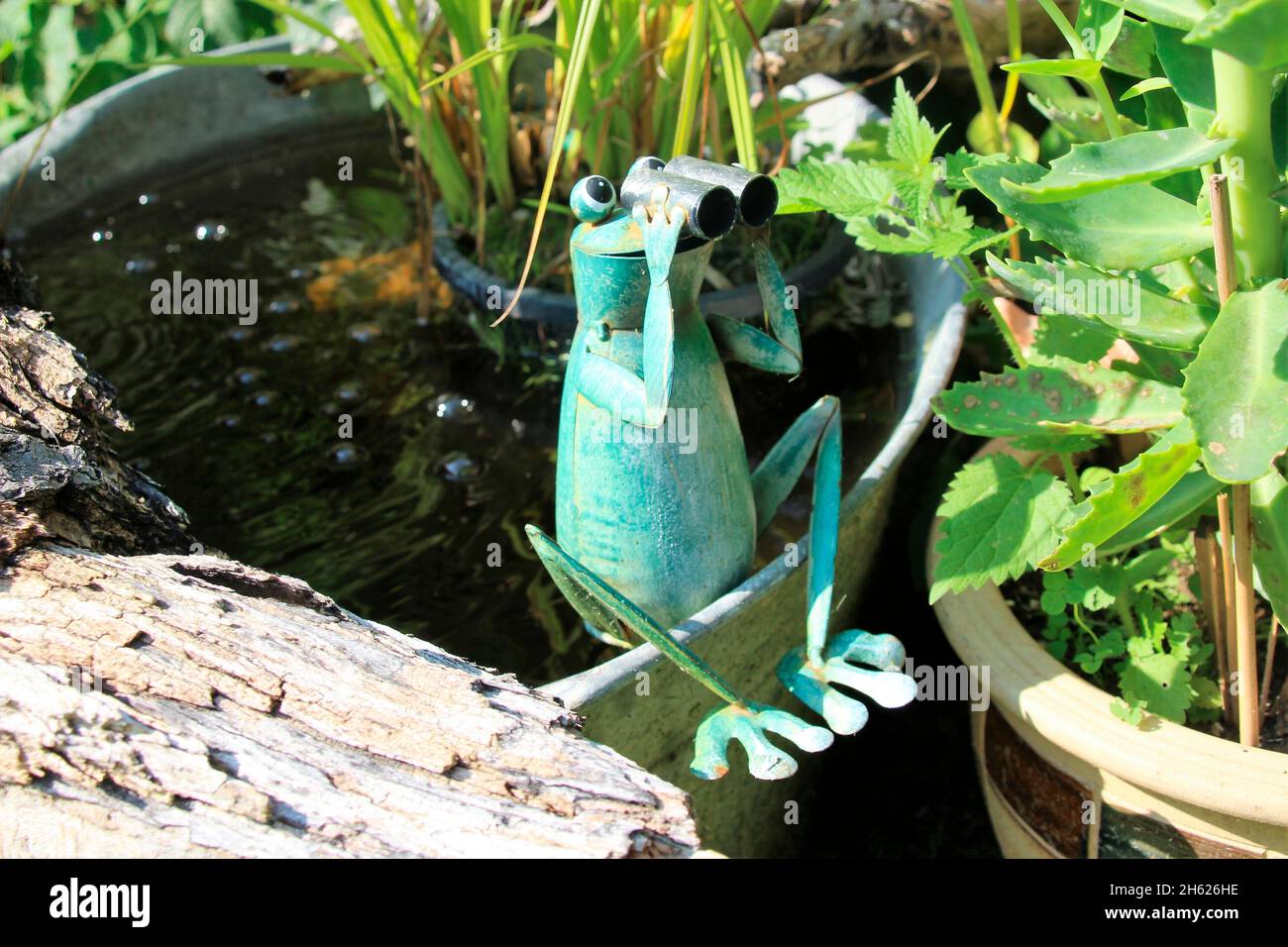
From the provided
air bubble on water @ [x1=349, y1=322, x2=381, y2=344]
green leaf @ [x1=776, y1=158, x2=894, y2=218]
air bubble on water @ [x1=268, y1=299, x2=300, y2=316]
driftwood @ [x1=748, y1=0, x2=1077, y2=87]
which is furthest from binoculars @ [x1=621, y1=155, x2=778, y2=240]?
air bubble on water @ [x1=268, y1=299, x2=300, y2=316]

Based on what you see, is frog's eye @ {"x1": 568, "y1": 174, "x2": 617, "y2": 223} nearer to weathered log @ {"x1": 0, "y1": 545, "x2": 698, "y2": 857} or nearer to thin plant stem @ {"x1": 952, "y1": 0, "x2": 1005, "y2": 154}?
weathered log @ {"x1": 0, "y1": 545, "x2": 698, "y2": 857}

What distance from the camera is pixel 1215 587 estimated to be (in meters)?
1.25

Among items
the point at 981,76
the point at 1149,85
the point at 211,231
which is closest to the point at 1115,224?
the point at 1149,85

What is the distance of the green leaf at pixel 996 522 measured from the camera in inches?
45.4

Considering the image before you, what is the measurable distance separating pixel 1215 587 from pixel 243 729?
935mm

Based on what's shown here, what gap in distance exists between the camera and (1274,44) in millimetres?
861

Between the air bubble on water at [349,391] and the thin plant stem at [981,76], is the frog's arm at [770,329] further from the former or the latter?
the air bubble on water at [349,391]

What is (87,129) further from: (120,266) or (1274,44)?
(1274,44)

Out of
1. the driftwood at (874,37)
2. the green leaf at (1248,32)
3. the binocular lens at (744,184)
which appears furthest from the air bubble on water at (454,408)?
the green leaf at (1248,32)

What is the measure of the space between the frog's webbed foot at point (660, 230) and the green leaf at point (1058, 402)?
0.31 m

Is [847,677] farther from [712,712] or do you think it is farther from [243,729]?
[243,729]

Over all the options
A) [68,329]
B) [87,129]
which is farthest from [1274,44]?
[87,129]

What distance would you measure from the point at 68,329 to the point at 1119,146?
1459mm

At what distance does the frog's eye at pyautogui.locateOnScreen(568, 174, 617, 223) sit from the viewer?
1069 millimetres
